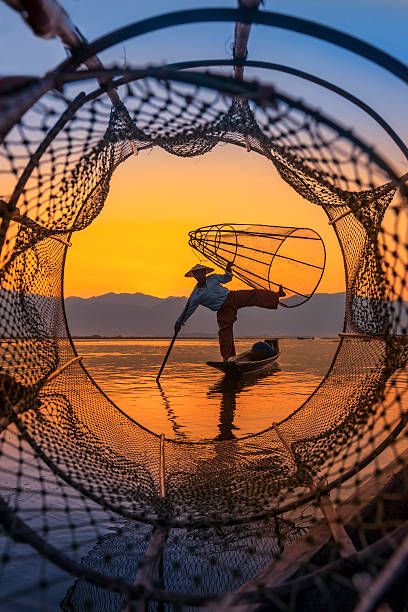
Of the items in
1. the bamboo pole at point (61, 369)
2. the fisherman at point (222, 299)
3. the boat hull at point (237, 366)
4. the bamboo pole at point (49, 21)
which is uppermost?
the bamboo pole at point (49, 21)

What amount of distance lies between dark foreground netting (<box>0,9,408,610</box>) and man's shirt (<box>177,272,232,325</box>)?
18.6ft

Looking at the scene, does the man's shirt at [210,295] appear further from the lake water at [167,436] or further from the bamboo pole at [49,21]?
the bamboo pole at [49,21]

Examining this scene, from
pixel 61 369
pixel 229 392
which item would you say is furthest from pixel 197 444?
pixel 229 392

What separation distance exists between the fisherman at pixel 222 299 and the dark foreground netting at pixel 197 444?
5346 mm

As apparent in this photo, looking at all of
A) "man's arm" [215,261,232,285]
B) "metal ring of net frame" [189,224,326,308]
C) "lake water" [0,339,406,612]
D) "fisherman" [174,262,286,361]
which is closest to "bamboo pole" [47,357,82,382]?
"lake water" [0,339,406,612]

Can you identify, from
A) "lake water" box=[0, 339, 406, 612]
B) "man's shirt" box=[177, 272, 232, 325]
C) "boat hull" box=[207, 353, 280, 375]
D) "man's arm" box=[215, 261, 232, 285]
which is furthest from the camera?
"boat hull" box=[207, 353, 280, 375]

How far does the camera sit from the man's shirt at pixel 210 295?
452 inches

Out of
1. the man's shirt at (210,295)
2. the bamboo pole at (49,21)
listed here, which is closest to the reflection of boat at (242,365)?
the man's shirt at (210,295)

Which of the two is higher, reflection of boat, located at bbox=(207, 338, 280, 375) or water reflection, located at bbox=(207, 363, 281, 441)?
reflection of boat, located at bbox=(207, 338, 280, 375)

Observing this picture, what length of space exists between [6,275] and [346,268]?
3.16 meters

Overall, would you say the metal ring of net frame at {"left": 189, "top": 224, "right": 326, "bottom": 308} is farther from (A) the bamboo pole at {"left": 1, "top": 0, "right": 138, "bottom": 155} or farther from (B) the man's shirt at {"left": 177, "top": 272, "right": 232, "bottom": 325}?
(A) the bamboo pole at {"left": 1, "top": 0, "right": 138, "bottom": 155}

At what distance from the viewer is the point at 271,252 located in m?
9.55

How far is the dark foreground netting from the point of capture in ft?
7.72

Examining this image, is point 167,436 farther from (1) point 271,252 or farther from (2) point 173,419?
(1) point 271,252
